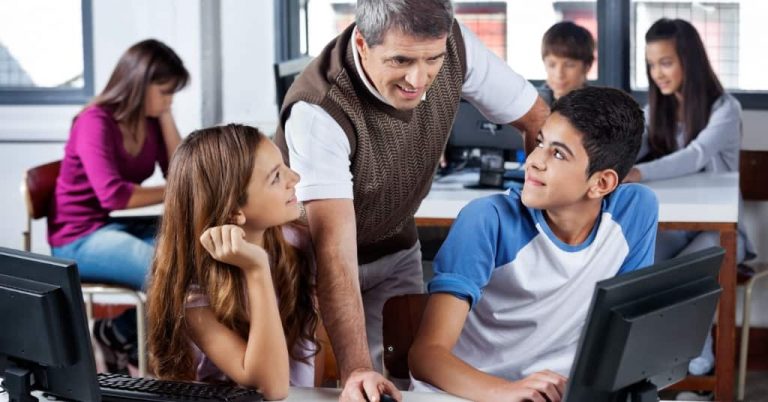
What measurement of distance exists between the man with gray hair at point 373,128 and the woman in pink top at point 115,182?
124 cm

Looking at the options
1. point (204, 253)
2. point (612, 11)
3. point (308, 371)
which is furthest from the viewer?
point (612, 11)

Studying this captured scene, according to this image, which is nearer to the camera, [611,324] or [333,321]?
[611,324]

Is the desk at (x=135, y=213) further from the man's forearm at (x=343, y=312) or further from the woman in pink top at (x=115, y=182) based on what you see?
the man's forearm at (x=343, y=312)

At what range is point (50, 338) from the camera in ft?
5.17

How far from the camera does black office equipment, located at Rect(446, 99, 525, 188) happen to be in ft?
12.6

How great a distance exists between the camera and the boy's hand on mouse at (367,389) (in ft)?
5.76

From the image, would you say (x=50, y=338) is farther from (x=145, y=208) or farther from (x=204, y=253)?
(x=145, y=208)

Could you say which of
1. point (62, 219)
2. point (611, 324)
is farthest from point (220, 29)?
point (611, 324)

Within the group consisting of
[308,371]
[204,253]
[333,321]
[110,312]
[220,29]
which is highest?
[220,29]

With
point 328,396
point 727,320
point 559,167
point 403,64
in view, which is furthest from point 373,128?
point 727,320

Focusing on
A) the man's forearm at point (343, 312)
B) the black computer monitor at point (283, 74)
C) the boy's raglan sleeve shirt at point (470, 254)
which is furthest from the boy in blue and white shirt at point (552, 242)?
the black computer monitor at point (283, 74)

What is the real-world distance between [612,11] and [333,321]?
297 centimetres

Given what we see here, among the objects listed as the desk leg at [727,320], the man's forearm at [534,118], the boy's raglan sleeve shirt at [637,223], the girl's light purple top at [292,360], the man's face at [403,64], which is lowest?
the desk leg at [727,320]

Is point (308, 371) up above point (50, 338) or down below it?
below
